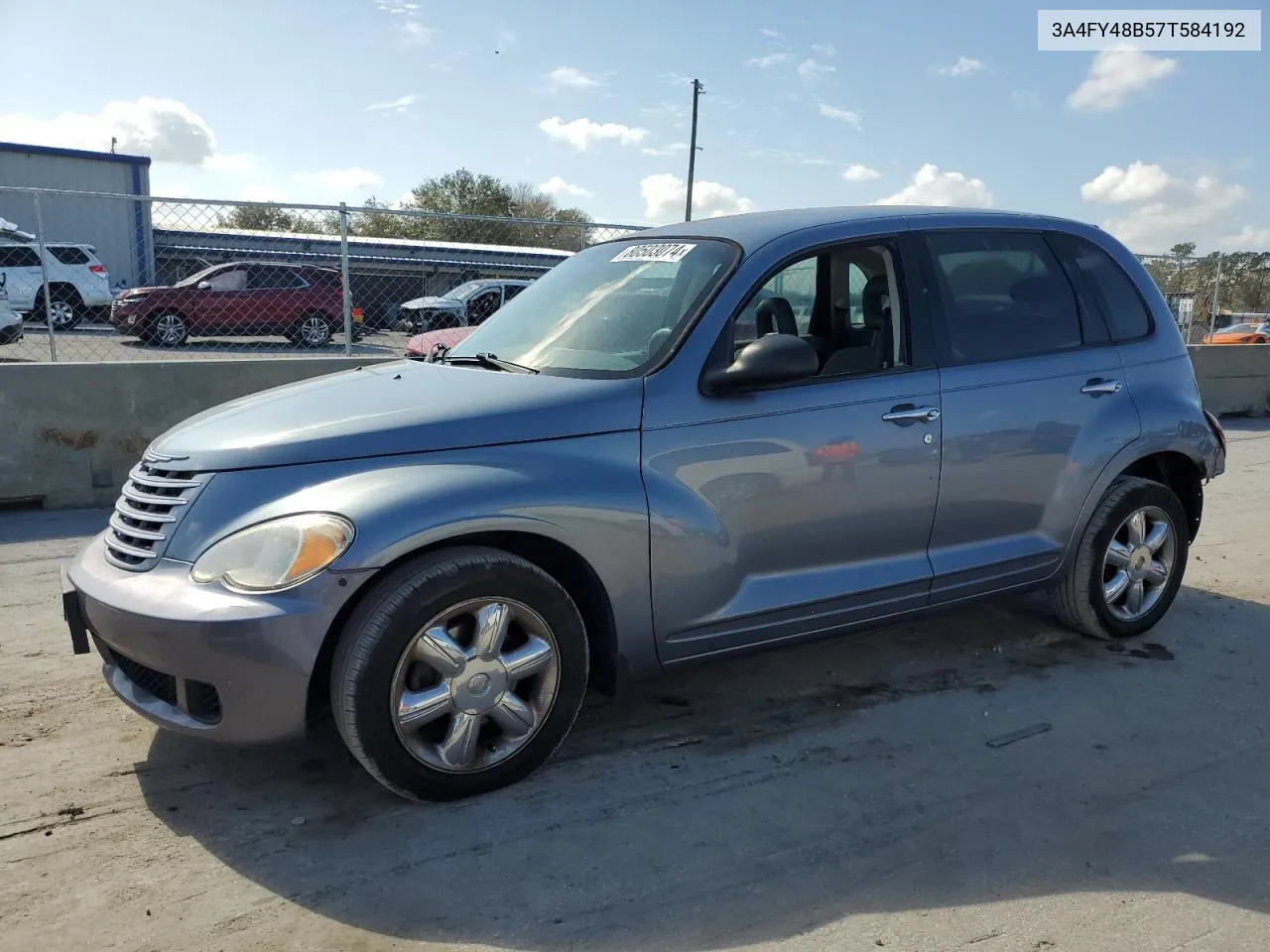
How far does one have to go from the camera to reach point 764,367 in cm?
333

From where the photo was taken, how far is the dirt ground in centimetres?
254

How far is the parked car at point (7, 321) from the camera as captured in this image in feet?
29.0

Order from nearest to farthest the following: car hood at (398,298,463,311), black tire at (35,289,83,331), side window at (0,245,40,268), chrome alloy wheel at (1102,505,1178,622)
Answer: chrome alloy wheel at (1102,505,1178,622), black tire at (35,289,83,331), side window at (0,245,40,268), car hood at (398,298,463,311)

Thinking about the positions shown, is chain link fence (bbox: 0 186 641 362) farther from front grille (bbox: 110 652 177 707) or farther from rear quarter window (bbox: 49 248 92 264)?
front grille (bbox: 110 652 177 707)

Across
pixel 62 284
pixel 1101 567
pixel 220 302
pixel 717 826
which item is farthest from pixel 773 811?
pixel 220 302

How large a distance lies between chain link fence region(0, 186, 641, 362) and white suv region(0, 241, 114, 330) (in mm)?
19

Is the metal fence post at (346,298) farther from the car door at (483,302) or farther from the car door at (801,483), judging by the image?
the car door at (801,483)

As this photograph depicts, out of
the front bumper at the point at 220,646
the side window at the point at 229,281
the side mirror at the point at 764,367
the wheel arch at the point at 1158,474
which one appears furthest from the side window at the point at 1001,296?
the side window at the point at 229,281

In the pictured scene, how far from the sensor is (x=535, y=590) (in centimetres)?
305

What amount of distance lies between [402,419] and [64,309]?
23.1ft

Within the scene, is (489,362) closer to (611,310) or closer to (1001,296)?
(611,310)

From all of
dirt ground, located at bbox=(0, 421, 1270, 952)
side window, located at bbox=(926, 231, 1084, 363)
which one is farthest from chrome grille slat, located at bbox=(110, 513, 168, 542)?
side window, located at bbox=(926, 231, 1084, 363)

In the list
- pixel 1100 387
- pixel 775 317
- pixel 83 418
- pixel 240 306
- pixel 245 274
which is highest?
pixel 245 274

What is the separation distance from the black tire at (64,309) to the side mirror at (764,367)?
706cm
